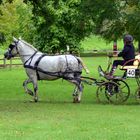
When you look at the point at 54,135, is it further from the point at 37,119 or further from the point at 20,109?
the point at 20,109

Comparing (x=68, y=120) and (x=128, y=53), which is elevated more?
(x=128, y=53)

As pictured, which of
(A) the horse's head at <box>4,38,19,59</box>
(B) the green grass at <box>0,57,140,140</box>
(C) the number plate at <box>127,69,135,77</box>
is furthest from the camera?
(A) the horse's head at <box>4,38,19,59</box>

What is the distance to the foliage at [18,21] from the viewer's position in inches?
2313

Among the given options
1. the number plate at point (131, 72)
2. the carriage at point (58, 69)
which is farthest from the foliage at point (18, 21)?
the number plate at point (131, 72)

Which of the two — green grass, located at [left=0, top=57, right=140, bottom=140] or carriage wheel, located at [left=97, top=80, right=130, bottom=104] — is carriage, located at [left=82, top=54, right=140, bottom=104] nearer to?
carriage wheel, located at [left=97, top=80, right=130, bottom=104]

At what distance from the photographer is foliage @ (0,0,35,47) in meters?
58.7

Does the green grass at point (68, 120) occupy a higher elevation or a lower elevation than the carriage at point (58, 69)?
lower

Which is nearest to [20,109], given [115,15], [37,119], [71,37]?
[37,119]

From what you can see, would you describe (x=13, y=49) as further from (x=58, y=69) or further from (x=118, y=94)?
(x=118, y=94)

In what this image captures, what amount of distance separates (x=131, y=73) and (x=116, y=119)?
409cm

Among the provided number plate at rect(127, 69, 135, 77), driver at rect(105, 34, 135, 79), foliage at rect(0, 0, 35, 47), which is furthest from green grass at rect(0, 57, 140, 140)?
foliage at rect(0, 0, 35, 47)

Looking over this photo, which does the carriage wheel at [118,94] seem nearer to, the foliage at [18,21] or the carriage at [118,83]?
the carriage at [118,83]

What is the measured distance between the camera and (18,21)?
221 feet

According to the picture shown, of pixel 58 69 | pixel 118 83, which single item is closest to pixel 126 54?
pixel 118 83
